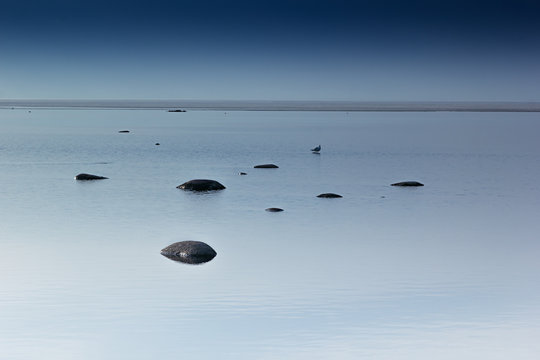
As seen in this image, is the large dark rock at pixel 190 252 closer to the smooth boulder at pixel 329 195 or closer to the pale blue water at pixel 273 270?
the pale blue water at pixel 273 270

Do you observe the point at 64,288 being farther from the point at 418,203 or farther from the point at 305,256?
the point at 418,203

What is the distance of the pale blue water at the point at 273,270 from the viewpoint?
1975cm

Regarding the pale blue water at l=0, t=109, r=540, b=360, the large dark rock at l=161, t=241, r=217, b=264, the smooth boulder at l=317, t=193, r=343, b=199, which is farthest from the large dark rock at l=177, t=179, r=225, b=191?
the large dark rock at l=161, t=241, r=217, b=264

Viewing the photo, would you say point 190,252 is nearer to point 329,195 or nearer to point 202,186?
point 329,195

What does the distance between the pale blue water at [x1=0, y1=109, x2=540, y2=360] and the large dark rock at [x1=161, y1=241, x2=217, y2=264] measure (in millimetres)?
437

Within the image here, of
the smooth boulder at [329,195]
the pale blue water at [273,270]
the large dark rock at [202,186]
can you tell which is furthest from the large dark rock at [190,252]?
the large dark rock at [202,186]

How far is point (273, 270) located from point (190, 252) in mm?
3311

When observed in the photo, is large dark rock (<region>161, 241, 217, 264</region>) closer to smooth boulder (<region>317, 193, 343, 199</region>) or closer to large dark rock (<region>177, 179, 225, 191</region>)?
smooth boulder (<region>317, 193, 343, 199</region>)

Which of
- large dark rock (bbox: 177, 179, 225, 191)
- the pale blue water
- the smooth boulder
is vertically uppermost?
large dark rock (bbox: 177, 179, 225, 191)

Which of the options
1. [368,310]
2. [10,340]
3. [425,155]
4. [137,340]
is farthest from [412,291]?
[425,155]

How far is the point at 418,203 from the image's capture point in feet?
150

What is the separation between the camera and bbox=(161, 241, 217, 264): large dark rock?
96.2ft

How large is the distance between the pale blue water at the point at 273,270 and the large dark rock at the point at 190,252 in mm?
437

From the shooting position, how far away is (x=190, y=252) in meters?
29.7
